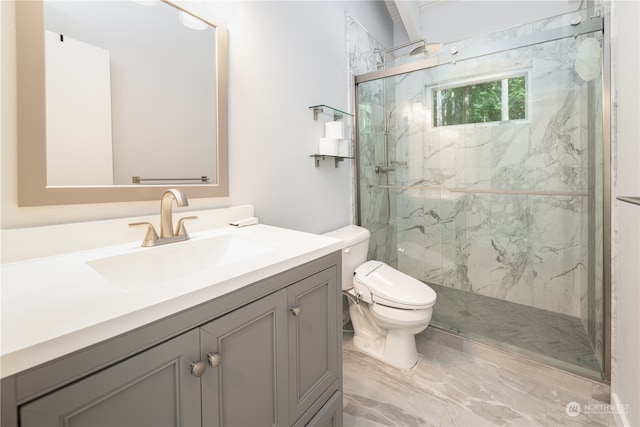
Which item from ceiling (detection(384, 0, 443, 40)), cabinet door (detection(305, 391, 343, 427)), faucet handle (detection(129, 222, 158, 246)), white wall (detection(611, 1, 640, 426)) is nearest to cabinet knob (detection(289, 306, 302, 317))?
cabinet door (detection(305, 391, 343, 427))

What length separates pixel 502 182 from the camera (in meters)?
2.07

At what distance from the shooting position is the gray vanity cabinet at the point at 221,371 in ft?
1.51

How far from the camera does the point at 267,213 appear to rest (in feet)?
5.12

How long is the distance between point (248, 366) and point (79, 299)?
1.36 feet

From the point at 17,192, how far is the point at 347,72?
6.66ft

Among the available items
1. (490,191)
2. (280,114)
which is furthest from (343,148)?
(490,191)

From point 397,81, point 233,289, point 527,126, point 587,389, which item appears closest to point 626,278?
point 587,389

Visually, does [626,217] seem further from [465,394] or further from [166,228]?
[166,228]

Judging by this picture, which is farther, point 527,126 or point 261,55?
point 527,126

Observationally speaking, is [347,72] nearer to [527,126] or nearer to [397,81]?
[397,81]

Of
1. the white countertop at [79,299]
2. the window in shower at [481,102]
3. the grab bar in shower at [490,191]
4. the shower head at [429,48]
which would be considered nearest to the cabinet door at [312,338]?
the white countertop at [79,299]

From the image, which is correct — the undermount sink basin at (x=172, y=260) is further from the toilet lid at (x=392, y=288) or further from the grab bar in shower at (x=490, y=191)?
the grab bar in shower at (x=490, y=191)

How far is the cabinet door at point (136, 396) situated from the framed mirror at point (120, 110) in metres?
0.65

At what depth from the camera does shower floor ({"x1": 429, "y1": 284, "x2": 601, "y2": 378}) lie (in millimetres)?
1704
